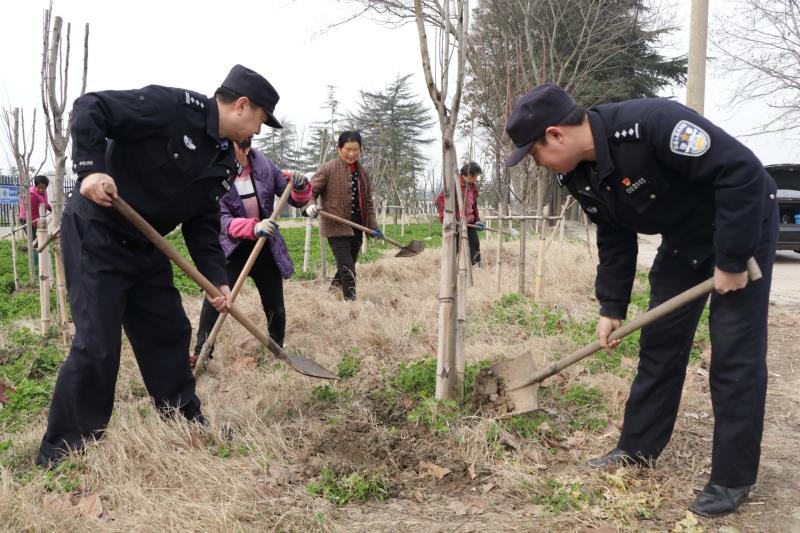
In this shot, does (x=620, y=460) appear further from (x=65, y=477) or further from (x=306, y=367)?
(x=65, y=477)

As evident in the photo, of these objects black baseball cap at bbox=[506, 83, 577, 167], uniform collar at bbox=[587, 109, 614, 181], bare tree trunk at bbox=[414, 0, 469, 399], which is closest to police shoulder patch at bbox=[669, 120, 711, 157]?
uniform collar at bbox=[587, 109, 614, 181]

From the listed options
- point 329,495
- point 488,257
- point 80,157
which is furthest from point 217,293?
point 488,257

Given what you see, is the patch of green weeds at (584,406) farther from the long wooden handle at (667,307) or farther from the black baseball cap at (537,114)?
the black baseball cap at (537,114)

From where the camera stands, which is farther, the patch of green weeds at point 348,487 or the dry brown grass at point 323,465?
the patch of green weeds at point 348,487

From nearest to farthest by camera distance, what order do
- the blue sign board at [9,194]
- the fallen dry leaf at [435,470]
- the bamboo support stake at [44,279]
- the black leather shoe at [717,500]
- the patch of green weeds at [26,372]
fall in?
the black leather shoe at [717,500] → the fallen dry leaf at [435,470] → the patch of green weeds at [26,372] → the bamboo support stake at [44,279] → the blue sign board at [9,194]

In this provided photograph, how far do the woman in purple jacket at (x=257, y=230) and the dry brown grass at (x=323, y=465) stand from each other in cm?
39

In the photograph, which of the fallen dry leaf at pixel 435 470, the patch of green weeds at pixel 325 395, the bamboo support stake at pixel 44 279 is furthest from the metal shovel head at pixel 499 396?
the bamboo support stake at pixel 44 279

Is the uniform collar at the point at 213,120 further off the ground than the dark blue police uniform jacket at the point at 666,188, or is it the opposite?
the uniform collar at the point at 213,120

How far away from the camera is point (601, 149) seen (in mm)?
2338

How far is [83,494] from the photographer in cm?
249

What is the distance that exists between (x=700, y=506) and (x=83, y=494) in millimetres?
2445

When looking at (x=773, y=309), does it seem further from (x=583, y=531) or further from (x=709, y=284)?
(x=583, y=531)

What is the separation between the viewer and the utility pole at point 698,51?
16.6ft

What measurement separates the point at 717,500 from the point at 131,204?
2.70m
